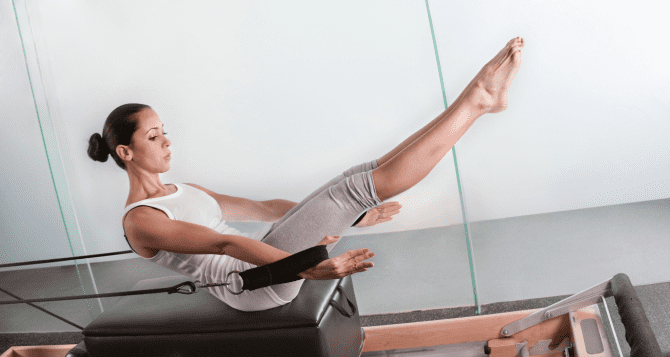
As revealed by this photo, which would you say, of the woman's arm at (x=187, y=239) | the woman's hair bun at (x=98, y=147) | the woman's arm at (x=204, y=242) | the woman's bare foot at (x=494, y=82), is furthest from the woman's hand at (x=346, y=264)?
the woman's hair bun at (x=98, y=147)

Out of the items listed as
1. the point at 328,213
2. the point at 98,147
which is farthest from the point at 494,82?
the point at 98,147

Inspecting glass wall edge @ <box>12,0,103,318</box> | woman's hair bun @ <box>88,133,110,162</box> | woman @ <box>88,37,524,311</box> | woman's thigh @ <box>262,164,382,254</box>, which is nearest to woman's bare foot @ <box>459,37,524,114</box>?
woman @ <box>88,37,524,311</box>

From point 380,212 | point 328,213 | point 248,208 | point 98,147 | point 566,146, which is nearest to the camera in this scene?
point 328,213

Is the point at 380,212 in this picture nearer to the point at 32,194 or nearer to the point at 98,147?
the point at 98,147

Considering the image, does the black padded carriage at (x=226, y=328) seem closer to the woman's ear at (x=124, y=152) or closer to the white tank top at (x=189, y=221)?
the white tank top at (x=189, y=221)

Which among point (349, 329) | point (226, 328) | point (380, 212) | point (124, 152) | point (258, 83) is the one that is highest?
point (258, 83)

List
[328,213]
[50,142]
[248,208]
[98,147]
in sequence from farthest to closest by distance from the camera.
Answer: [50,142], [248,208], [98,147], [328,213]

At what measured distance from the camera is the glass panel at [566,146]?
6.70ft

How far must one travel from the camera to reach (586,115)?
A: 2.11 metres

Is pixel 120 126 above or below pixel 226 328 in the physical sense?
above

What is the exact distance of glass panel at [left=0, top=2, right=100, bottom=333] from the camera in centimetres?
241

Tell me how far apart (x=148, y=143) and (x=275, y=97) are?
639 mm

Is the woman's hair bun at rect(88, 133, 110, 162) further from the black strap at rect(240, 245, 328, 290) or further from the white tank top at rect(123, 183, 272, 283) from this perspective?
the black strap at rect(240, 245, 328, 290)

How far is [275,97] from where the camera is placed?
2.23 m
